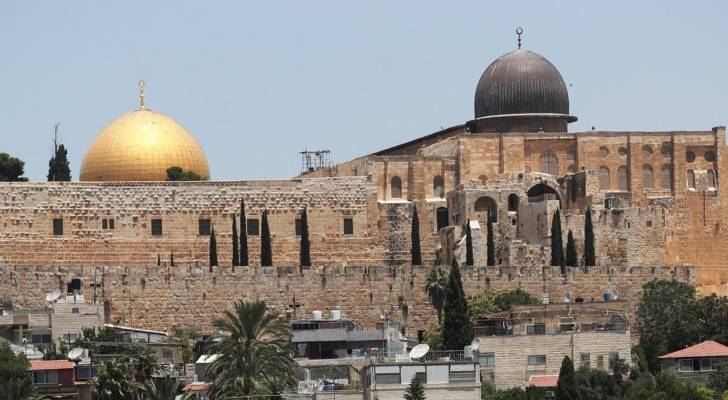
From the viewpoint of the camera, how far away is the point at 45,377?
180 feet

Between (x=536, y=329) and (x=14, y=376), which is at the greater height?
(x=536, y=329)

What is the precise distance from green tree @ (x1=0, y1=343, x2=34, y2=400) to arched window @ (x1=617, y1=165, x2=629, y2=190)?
87.8ft

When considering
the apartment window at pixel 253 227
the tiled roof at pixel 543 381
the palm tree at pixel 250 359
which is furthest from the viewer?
the apartment window at pixel 253 227

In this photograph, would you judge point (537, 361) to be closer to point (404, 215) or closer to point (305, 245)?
point (305, 245)

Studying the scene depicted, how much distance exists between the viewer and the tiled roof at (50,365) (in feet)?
180

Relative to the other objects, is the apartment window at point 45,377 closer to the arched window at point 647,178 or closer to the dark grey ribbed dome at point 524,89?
the dark grey ribbed dome at point 524,89

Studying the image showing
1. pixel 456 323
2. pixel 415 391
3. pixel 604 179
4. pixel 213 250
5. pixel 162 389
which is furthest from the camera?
pixel 604 179

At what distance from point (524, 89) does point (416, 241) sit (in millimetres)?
7612

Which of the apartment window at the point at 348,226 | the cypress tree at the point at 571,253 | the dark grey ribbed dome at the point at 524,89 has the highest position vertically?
the dark grey ribbed dome at the point at 524,89

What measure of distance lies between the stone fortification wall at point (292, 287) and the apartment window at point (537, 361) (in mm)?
12129

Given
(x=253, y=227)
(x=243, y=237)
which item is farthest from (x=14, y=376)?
(x=253, y=227)

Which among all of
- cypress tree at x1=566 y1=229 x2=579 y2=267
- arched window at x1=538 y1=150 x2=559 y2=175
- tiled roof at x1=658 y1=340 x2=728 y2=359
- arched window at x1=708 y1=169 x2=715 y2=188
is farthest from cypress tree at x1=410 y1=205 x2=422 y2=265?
tiled roof at x1=658 y1=340 x2=728 y2=359

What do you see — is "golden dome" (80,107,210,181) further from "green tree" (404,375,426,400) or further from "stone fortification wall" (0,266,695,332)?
"green tree" (404,375,426,400)

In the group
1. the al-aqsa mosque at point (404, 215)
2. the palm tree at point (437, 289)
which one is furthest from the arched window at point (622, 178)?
the palm tree at point (437, 289)
